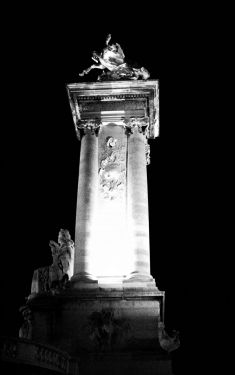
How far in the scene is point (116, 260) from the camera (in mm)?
22594

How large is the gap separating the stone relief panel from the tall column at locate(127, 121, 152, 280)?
0.36 metres

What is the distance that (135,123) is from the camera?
25.4 m

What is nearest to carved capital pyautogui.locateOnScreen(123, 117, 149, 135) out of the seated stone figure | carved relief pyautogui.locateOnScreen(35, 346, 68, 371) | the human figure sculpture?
the seated stone figure

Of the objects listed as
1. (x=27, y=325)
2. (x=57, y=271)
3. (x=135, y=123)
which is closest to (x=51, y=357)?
(x=27, y=325)

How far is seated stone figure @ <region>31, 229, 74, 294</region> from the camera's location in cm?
2170

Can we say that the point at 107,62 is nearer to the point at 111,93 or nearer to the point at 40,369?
the point at 111,93

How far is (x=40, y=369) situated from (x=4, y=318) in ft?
72.9

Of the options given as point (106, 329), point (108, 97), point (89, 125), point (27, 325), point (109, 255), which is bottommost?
point (106, 329)

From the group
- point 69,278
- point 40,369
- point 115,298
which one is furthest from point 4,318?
Answer: point 40,369

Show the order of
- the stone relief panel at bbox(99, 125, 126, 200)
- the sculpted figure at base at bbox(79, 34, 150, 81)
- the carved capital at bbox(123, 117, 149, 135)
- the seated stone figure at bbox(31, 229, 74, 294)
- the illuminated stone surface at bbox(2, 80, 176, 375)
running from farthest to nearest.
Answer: the sculpted figure at base at bbox(79, 34, 150, 81) < the carved capital at bbox(123, 117, 149, 135) < the stone relief panel at bbox(99, 125, 126, 200) < the seated stone figure at bbox(31, 229, 74, 294) < the illuminated stone surface at bbox(2, 80, 176, 375)

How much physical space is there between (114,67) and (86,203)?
8131 mm

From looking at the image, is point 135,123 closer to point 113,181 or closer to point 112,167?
point 112,167

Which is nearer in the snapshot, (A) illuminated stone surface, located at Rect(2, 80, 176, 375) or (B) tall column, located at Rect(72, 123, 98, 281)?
(A) illuminated stone surface, located at Rect(2, 80, 176, 375)

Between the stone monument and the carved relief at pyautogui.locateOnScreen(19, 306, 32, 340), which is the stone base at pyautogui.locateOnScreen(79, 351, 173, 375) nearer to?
the stone monument
